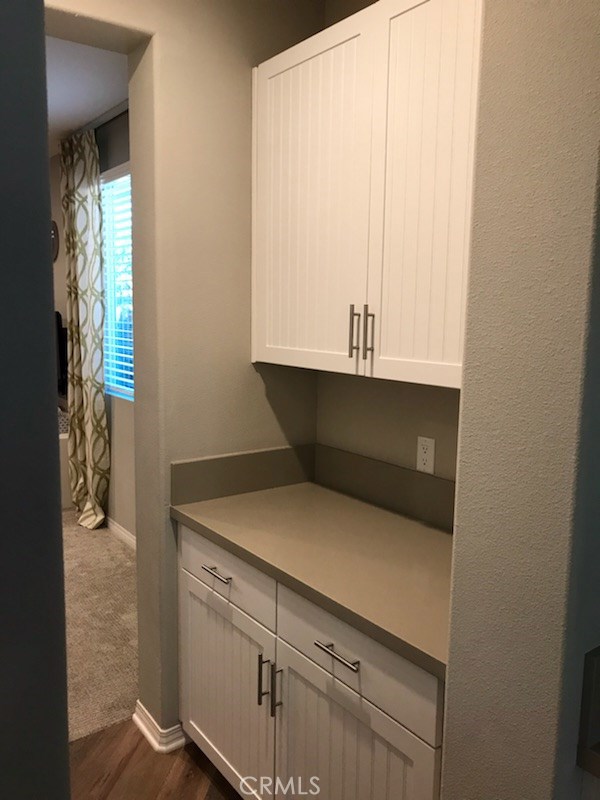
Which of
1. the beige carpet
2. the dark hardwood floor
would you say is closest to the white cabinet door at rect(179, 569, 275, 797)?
the dark hardwood floor

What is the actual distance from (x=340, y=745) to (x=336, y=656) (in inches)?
9.4

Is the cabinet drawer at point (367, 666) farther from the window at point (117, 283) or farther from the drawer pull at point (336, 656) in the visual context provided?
the window at point (117, 283)

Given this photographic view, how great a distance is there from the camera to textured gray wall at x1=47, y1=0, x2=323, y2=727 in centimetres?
203

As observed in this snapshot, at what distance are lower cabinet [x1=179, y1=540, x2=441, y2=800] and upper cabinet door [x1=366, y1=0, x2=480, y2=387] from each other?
779 millimetres

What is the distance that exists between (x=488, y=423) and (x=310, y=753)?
1.11 meters

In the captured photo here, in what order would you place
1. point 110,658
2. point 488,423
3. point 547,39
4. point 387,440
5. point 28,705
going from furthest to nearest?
point 110,658
point 387,440
point 488,423
point 547,39
point 28,705

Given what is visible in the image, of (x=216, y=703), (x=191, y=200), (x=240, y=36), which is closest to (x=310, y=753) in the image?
(x=216, y=703)

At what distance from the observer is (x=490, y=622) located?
109 cm

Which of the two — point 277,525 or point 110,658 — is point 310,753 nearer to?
point 277,525

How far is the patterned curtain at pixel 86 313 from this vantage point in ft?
14.2

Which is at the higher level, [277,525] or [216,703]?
[277,525]

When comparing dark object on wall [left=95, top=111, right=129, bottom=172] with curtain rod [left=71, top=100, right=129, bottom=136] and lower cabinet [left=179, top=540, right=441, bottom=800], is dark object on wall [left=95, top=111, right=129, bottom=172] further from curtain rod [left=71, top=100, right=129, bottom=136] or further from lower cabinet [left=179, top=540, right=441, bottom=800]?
lower cabinet [left=179, top=540, right=441, bottom=800]

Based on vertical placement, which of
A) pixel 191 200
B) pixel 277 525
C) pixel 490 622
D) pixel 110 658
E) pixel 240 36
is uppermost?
pixel 240 36

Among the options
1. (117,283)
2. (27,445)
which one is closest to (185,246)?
(27,445)
